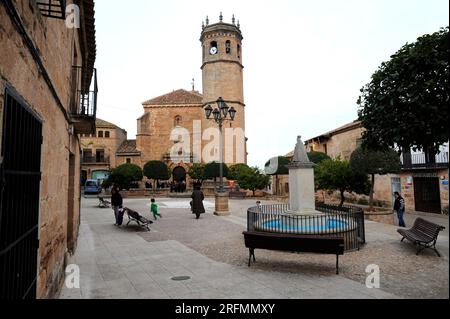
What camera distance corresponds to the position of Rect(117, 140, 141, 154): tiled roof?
39600 millimetres

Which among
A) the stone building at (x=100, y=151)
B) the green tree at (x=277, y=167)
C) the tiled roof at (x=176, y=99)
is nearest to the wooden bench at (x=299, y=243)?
the green tree at (x=277, y=167)

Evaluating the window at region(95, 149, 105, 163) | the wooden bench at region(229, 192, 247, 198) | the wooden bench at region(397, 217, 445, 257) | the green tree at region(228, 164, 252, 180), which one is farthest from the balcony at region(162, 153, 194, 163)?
the wooden bench at region(397, 217, 445, 257)

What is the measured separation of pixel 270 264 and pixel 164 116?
3609 centimetres

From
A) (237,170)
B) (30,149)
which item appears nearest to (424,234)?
(30,149)

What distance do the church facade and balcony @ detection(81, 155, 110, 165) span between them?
11.0ft

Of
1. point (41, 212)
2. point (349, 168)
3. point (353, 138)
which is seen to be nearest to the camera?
point (41, 212)

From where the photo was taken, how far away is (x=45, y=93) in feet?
12.7

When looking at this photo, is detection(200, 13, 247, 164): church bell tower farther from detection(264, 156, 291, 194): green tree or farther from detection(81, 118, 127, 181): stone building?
detection(81, 118, 127, 181): stone building

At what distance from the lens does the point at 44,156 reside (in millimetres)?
3949

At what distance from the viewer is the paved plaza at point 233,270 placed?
4.66 metres

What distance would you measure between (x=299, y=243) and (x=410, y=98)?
4.14m

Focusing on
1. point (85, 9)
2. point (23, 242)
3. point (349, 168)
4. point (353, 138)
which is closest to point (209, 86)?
point (353, 138)

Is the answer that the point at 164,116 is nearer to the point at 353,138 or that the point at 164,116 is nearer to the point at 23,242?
the point at 353,138

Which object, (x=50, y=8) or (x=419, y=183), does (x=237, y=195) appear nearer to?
(x=419, y=183)
